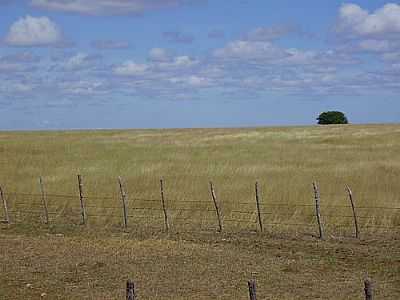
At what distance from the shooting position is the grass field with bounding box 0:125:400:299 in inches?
551

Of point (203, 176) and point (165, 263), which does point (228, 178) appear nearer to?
point (203, 176)

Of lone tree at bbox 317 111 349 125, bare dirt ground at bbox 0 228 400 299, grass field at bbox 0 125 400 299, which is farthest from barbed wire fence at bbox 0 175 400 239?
lone tree at bbox 317 111 349 125

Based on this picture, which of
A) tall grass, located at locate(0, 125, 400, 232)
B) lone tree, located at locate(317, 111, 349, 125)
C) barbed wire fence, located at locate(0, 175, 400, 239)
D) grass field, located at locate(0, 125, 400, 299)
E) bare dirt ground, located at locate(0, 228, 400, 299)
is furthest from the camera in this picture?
lone tree, located at locate(317, 111, 349, 125)

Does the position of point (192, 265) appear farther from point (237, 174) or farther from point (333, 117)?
point (333, 117)

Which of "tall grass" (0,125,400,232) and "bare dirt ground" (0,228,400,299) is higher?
"tall grass" (0,125,400,232)

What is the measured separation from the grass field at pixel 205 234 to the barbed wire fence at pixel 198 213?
7cm

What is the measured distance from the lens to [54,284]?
14.1 m

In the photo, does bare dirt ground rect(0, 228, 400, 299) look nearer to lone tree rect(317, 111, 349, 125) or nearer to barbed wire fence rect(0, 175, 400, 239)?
barbed wire fence rect(0, 175, 400, 239)

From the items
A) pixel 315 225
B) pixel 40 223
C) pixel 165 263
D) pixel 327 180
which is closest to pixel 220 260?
pixel 165 263

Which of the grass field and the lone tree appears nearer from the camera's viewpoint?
the grass field

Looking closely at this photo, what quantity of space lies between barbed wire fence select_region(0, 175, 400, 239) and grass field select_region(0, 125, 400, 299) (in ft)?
0.21

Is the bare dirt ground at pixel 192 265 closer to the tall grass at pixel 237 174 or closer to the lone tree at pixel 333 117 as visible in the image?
the tall grass at pixel 237 174

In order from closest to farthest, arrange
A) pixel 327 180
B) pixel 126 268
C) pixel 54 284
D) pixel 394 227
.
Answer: pixel 54 284, pixel 126 268, pixel 394 227, pixel 327 180

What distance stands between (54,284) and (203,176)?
1498cm
